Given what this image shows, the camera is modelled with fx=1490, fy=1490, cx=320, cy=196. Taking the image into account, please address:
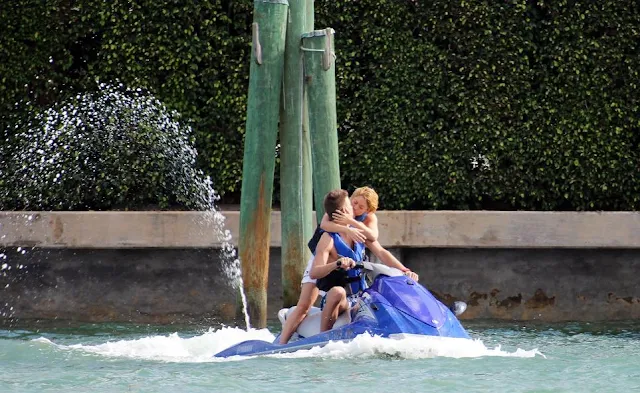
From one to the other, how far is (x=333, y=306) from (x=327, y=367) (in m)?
0.64

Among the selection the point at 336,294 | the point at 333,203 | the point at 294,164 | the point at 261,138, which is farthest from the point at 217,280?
the point at 336,294

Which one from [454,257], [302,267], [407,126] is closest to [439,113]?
[407,126]

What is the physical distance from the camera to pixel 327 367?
9766 millimetres

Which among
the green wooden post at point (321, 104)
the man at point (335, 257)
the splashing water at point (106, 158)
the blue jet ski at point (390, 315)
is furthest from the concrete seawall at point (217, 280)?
the blue jet ski at point (390, 315)

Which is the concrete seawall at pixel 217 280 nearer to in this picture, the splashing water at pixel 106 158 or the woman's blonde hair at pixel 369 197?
the splashing water at pixel 106 158

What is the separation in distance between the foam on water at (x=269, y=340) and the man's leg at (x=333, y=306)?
11.2 inches

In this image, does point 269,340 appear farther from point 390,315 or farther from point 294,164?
point 390,315

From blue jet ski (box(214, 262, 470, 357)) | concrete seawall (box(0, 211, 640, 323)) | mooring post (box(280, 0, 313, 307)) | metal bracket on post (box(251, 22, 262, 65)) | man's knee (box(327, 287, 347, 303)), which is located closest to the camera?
blue jet ski (box(214, 262, 470, 357))

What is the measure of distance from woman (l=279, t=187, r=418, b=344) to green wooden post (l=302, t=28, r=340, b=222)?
1.09 metres

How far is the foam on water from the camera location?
995 cm

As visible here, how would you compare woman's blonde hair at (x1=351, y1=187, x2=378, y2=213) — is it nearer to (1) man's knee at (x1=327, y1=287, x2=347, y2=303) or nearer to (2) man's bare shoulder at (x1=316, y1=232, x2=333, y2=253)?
(2) man's bare shoulder at (x1=316, y1=232, x2=333, y2=253)

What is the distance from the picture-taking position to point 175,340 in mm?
11758

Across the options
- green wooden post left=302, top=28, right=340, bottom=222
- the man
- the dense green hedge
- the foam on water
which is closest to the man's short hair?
the man

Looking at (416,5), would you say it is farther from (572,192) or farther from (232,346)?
(232,346)
